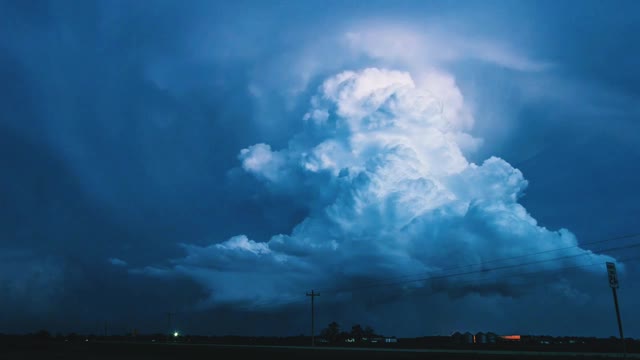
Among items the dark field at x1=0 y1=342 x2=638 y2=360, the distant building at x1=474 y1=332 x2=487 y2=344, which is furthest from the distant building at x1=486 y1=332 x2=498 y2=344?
the dark field at x1=0 y1=342 x2=638 y2=360

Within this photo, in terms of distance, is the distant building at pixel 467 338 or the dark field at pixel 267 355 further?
the distant building at pixel 467 338

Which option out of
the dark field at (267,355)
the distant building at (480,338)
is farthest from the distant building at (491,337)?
the dark field at (267,355)

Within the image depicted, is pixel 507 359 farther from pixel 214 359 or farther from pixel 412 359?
pixel 214 359

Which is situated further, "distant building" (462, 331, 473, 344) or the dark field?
"distant building" (462, 331, 473, 344)

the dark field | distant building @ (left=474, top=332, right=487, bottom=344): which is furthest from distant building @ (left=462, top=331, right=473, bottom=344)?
the dark field

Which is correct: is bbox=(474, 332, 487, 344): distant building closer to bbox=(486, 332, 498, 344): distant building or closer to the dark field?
bbox=(486, 332, 498, 344): distant building

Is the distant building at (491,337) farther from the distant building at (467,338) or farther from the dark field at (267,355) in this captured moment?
the dark field at (267,355)

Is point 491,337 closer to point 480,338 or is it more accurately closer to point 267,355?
point 480,338

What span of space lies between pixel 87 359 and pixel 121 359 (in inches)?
331

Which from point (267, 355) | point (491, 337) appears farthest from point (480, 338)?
point (267, 355)

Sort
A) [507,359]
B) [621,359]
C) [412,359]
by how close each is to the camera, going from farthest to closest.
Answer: [412,359] < [507,359] < [621,359]

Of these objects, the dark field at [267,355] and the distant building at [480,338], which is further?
the distant building at [480,338]

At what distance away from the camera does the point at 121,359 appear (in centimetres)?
7919

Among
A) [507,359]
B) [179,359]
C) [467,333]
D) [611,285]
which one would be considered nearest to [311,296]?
[467,333]
